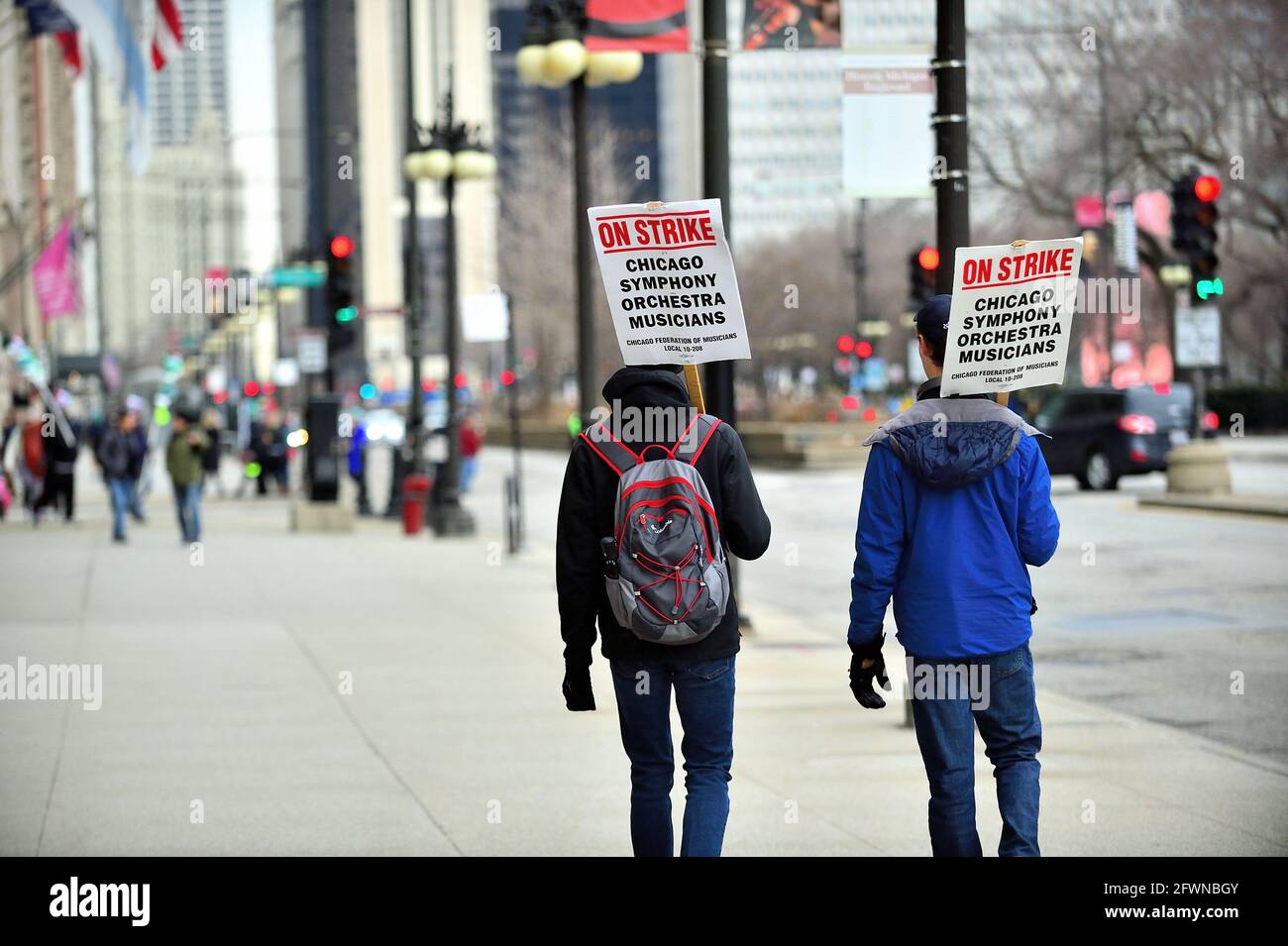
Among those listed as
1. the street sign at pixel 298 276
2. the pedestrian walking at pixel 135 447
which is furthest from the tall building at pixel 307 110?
the pedestrian walking at pixel 135 447

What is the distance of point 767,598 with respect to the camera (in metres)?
17.8

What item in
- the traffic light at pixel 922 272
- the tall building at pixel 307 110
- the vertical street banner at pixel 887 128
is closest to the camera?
the vertical street banner at pixel 887 128

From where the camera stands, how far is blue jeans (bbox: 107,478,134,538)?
79.8 ft

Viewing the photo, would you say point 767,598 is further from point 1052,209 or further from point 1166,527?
point 1052,209

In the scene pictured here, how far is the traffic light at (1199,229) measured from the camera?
→ 2430 centimetres

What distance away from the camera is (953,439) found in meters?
5.36

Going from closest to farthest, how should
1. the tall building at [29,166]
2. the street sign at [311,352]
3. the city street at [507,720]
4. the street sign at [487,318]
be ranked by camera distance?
the city street at [507,720]
the street sign at [487,318]
the street sign at [311,352]
the tall building at [29,166]

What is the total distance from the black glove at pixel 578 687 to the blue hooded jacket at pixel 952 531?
856mm

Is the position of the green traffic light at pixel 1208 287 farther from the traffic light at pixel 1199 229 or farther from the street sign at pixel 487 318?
the street sign at pixel 487 318

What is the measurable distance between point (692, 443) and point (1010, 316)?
1.14m

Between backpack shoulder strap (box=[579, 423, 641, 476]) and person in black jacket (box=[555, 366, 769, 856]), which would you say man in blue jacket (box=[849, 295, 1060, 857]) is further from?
backpack shoulder strap (box=[579, 423, 641, 476])

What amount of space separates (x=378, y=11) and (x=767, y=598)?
568 ft

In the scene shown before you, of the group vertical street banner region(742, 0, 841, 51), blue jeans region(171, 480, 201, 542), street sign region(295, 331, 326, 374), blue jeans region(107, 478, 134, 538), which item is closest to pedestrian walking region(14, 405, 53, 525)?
blue jeans region(107, 478, 134, 538)
